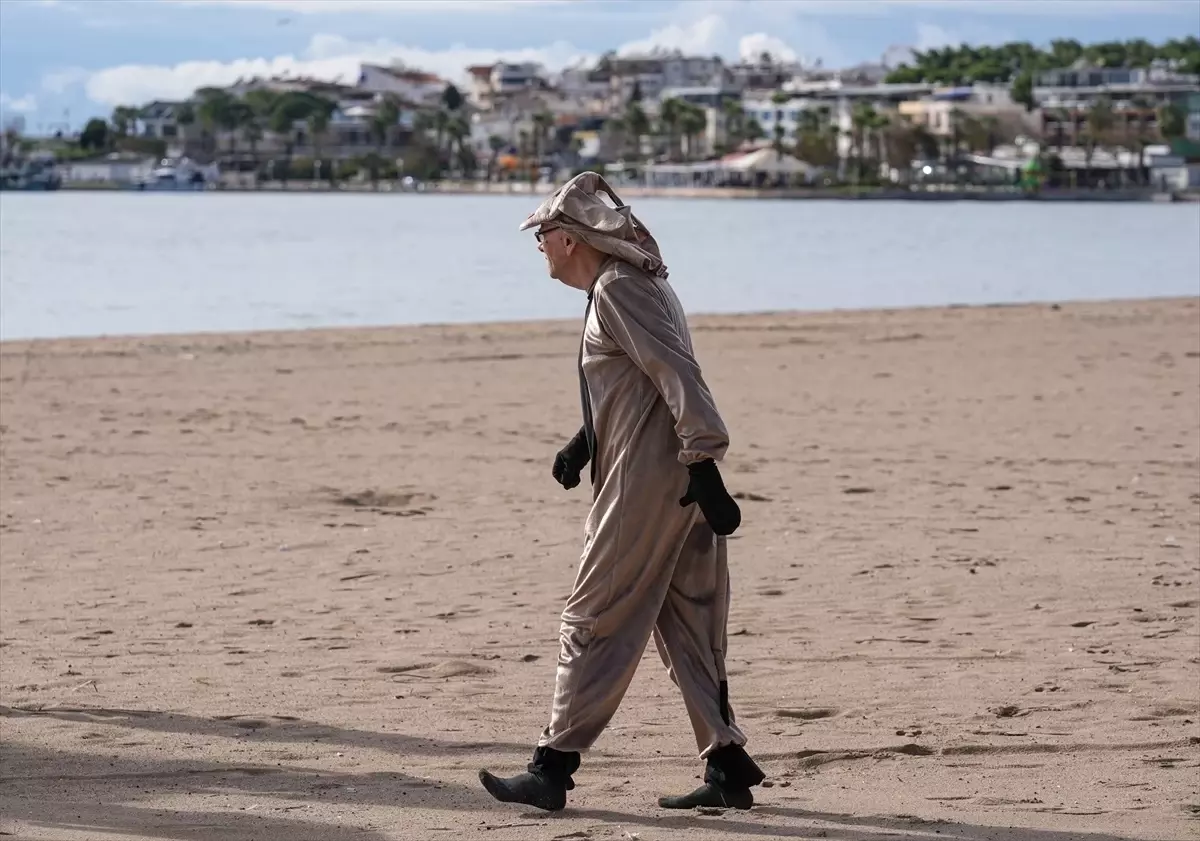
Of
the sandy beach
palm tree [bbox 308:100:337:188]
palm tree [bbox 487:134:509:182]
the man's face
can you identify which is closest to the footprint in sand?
the sandy beach

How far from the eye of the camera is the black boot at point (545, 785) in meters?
4.89

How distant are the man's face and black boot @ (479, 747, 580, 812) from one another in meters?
1.21

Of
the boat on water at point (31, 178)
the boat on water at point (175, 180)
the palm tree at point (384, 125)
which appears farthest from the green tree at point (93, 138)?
the boat on water at point (31, 178)

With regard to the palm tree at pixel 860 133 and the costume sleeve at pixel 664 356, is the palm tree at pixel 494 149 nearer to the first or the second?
the palm tree at pixel 860 133

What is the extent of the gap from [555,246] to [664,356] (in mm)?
436

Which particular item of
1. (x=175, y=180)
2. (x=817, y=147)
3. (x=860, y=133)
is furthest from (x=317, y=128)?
(x=860, y=133)

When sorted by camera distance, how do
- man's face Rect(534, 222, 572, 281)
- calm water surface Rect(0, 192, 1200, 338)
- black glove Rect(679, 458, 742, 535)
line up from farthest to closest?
calm water surface Rect(0, 192, 1200, 338) → man's face Rect(534, 222, 572, 281) → black glove Rect(679, 458, 742, 535)

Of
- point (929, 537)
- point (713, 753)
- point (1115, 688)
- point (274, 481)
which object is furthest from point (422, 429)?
point (713, 753)

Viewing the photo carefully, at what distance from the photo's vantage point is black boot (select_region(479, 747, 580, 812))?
489cm

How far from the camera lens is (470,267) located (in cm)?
4672

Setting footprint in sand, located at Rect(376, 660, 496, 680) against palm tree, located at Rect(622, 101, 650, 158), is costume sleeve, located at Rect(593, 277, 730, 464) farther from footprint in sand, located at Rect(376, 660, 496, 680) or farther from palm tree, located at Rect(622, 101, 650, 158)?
palm tree, located at Rect(622, 101, 650, 158)

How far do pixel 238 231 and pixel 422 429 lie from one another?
207 feet

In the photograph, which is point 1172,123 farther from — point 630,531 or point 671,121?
point 630,531

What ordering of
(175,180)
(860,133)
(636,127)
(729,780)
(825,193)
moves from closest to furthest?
(729,780), (825,193), (860,133), (175,180), (636,127)
